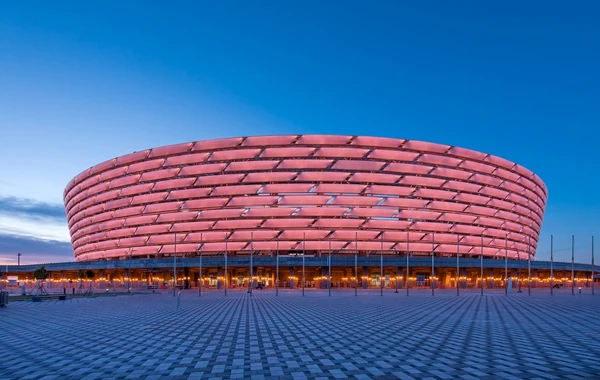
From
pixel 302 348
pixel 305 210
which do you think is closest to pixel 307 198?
pixel 305 210

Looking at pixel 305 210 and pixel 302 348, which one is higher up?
pixel 305 210

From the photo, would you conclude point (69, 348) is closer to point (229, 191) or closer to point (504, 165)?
point (229, 191)

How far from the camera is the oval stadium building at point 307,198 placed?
73375 mm

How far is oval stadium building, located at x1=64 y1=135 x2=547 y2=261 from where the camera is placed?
73.4 meters

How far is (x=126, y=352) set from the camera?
13219mm

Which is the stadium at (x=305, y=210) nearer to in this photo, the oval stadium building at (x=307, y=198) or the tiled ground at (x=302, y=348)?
the oval stadium building at (x=307, y=198)

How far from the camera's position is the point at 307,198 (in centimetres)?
7344

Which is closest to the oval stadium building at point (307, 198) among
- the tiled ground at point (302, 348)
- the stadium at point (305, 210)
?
the stadium at point (305, 210)

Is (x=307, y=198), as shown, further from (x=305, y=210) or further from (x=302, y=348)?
(x=302, y=348)

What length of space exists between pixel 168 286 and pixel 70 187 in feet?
155

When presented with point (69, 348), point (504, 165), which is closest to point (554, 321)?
point (69, 348)

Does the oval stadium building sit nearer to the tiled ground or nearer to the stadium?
the stadium

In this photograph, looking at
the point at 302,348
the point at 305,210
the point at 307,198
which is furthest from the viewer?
the point at 307,198

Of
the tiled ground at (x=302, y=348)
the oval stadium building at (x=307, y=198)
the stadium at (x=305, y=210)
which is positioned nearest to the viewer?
the tiled ground at (x=302, y=348)
